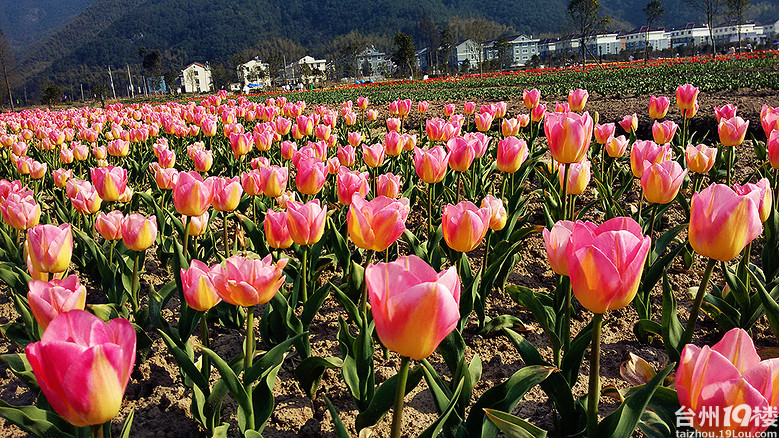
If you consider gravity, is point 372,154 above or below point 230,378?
above

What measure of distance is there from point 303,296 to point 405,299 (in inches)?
59.7

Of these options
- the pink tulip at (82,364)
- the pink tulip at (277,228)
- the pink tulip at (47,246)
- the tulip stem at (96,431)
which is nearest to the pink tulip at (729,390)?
Result: the pink tulip at (82,364)

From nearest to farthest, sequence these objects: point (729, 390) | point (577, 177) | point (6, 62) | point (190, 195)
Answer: point (729, 390)
point (190, 195)
point (577, 177)
point (6, 62)

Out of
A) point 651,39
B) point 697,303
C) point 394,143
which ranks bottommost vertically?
point 697,303

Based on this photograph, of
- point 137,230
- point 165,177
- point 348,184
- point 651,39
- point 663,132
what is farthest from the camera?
point 651,39

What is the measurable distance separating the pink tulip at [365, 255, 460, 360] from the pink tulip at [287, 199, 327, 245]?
974 millimetres

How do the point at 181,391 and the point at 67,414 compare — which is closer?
the point at 67,414

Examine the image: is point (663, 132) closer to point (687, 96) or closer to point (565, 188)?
point (687, 96)

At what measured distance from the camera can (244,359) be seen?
5.40ft

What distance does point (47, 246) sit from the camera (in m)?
1.67

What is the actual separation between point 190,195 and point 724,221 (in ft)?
6.45

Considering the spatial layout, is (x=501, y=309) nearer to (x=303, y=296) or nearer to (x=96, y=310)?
(x=303, y=296)

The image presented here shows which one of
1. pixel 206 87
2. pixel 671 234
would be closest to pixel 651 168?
pixel 671 234

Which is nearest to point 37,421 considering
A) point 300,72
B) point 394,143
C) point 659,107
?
point 394,143
